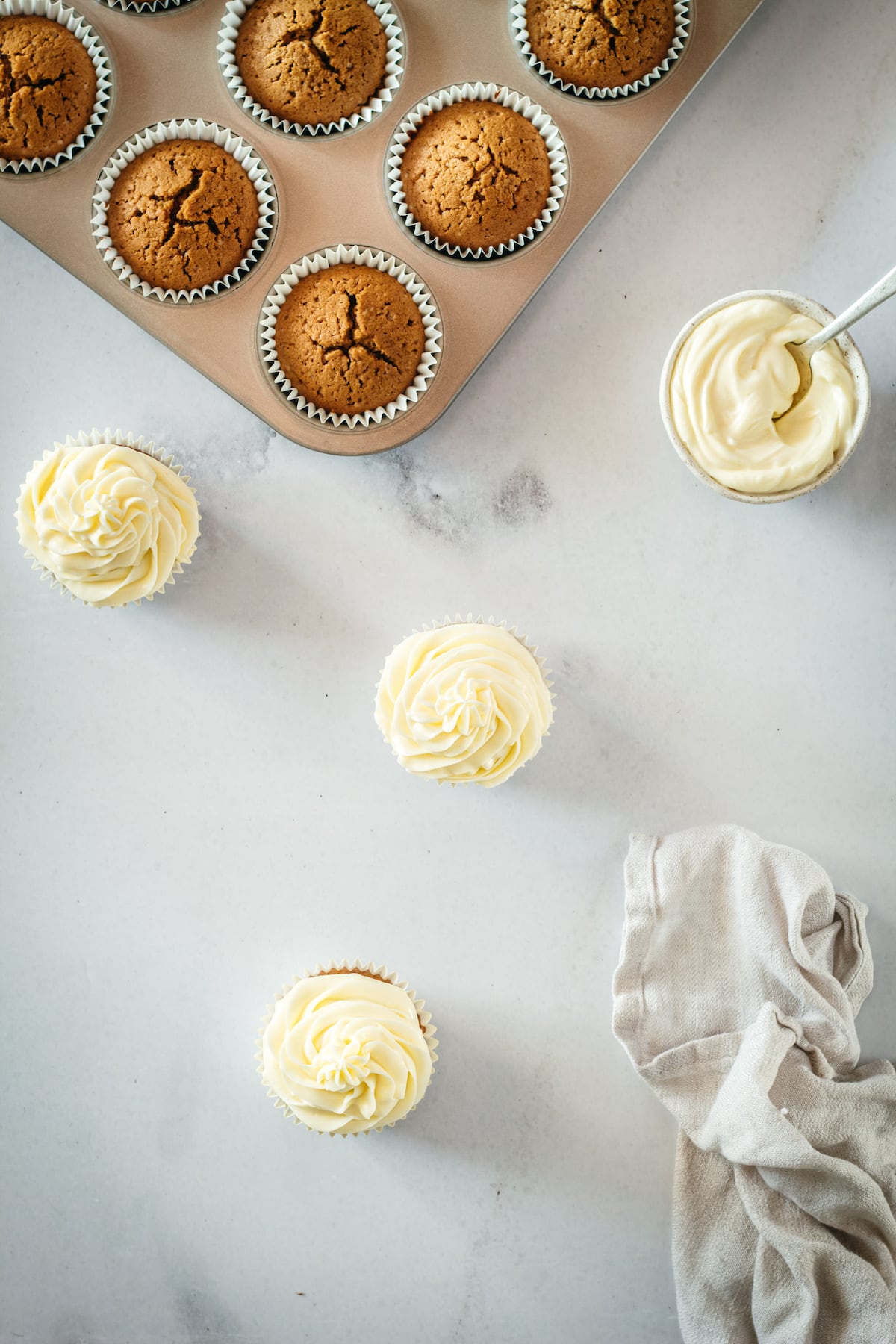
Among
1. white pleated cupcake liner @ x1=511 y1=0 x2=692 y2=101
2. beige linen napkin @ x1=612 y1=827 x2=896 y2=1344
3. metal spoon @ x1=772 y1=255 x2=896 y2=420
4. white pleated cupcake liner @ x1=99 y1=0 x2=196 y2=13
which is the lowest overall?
beige linen napkin @ x1=612 y1=827 x2=896 y2=1344

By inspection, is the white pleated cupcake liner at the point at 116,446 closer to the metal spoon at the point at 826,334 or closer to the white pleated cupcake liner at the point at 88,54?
the white pleated cupcake liner at the point at 88,54

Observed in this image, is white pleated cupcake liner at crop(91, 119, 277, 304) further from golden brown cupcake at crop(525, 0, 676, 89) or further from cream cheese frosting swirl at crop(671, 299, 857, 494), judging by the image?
cream cheese frosting swirl at crop(671, 299, 857, 494)

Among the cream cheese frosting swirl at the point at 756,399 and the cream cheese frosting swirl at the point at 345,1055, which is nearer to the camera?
the cream cheese frosting swirl at the point at 345,1055

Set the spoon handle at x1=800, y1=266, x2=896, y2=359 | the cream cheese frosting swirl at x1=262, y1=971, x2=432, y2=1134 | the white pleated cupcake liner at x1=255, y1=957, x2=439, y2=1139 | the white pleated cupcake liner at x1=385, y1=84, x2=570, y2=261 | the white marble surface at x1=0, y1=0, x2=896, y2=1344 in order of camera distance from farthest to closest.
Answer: the white marble surface at x1=0, y1=0, x2=896, y2=1344 → the white pleated cupcake liner at x1=255, y1=957, x2=439, y2=1139 → the white pleated cupcake liner at x1=385, y1=84, x2=570, y2=261 → the cream cheese frosting swirl at x1=262, y1=971, x2=432, y2=1134 → the spoon handle at x1=800, y1=266, x2=896, y2=359

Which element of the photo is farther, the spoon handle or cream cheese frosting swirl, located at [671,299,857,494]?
cream cheese frosting swirl, located at [671,299,857,494]

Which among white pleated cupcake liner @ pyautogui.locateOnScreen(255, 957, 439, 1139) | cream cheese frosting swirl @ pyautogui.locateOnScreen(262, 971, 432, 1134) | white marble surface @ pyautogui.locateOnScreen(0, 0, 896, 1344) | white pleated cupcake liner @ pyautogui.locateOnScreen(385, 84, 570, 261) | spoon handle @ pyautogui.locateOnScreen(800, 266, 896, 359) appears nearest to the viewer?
spoon handle @ pyautogui.locateOnScreen(800, 266, 896, 359)

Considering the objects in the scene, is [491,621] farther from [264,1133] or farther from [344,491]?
[264,1133]

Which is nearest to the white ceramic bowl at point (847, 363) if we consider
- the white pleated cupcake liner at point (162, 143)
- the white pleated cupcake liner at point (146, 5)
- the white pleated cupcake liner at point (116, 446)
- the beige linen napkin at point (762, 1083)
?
the beige linen napkin at point (762, 1083)

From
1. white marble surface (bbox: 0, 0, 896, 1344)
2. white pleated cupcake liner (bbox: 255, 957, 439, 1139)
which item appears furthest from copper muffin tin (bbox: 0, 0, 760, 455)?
white pleated cupcake liner (bbox: 255, 957, 439, 1139)
